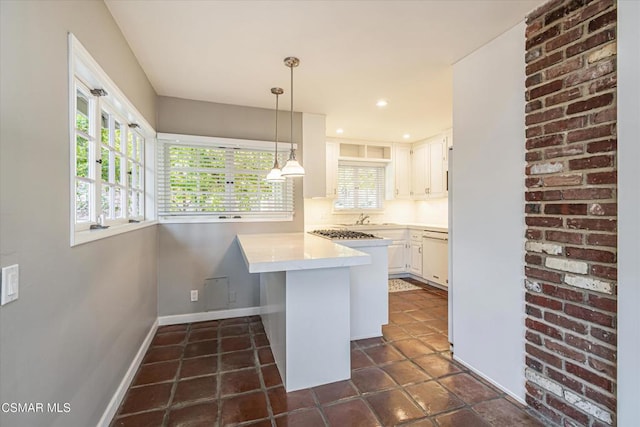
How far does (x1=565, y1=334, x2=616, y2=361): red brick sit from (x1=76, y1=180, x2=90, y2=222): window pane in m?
2.67

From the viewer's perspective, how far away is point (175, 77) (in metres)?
2.66

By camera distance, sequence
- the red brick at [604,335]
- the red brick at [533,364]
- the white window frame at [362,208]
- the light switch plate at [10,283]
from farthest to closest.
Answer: the white window frame at [362,208] < the red brick at [533,364] < the red brick at [604,335] < the light switch plate at [10,283]

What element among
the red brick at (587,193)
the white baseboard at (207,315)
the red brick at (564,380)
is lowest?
the white baseboard at (207,315)

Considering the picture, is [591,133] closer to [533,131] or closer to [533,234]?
[533,131]

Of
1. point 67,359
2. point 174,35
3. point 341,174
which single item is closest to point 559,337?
point 67,359

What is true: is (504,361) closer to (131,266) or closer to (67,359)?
(67,359)

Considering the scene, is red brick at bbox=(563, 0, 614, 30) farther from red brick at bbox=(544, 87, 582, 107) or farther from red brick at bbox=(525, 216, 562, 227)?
red brick at bbox=(525, 216, 562, 227)

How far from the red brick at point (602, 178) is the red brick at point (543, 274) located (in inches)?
20.9

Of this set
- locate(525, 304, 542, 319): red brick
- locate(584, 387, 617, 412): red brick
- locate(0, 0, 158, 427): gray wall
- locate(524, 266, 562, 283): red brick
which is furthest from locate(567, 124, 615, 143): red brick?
locate(0, 0, 158, 427): gray wall

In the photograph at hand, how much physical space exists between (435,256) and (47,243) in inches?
167

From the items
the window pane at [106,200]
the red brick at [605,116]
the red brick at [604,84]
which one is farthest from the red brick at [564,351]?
the window pane at [106,200]

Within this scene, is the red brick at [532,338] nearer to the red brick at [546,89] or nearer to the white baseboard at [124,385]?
the red brick at [546,89]

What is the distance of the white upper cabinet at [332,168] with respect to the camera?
4.76 metres

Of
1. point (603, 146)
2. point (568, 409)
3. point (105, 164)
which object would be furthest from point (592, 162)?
point (105, 164)
